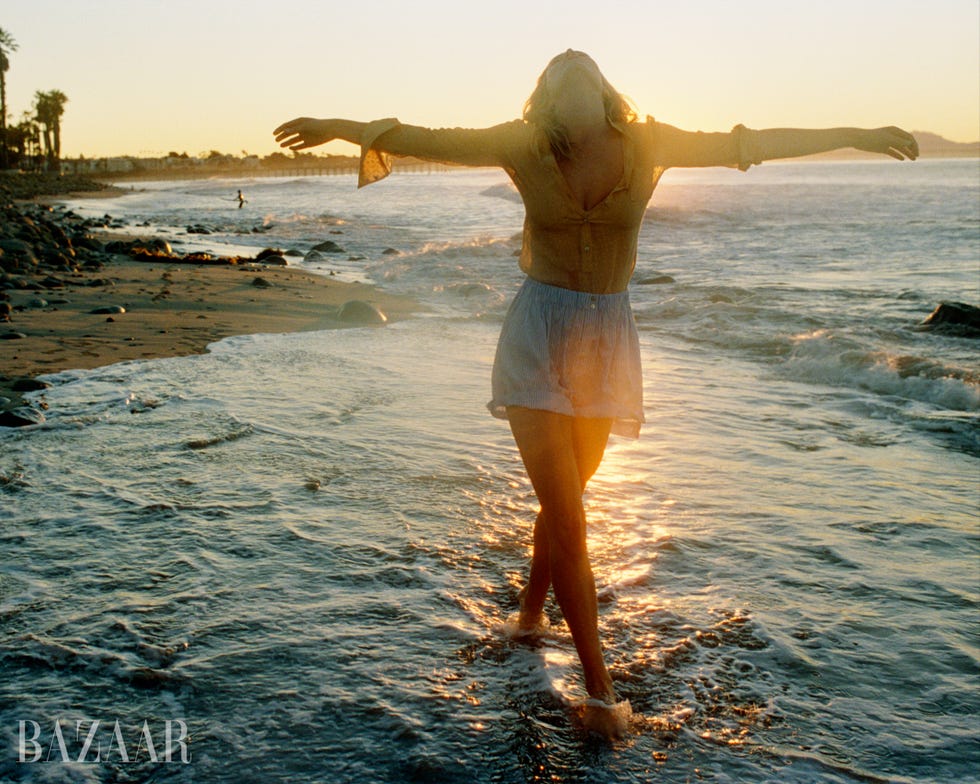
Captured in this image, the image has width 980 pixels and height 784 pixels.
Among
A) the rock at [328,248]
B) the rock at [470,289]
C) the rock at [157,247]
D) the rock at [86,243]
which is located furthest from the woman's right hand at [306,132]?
the rock at [328,248]

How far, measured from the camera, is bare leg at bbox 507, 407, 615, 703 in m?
2.87

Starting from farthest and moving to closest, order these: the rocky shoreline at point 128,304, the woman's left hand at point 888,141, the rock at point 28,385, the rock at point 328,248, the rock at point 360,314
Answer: the rock at point 328,248 → the rock at point 360,314 → the rocky shoreline at point 128,304 → the rock at point 28,385 → the woman's left hand at point 888,141

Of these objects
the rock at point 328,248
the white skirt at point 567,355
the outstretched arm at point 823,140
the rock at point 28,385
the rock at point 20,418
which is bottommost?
the rock at point 20,418

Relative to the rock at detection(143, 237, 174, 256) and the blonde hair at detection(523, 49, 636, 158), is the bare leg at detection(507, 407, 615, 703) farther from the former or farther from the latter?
the rock at detection(143, 237, 174, 256)

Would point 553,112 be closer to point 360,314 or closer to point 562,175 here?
point 562,175

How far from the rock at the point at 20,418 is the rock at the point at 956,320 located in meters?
9.73

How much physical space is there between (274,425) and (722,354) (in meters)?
5.45

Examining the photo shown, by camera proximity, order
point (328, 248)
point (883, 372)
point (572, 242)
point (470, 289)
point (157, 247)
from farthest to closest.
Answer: point (328, 248)
point (157, 247)
point (470, 289)
point (883, 372)
point (572, 242)

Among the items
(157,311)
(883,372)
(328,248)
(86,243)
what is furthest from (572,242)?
(328,248)

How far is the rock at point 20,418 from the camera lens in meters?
5.62

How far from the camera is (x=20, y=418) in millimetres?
5645

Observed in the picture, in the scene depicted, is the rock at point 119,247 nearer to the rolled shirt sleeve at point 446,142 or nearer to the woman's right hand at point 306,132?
the woman's right hand at point 306,132

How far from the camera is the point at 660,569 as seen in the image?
3.97 meters

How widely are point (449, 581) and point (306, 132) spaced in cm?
189
